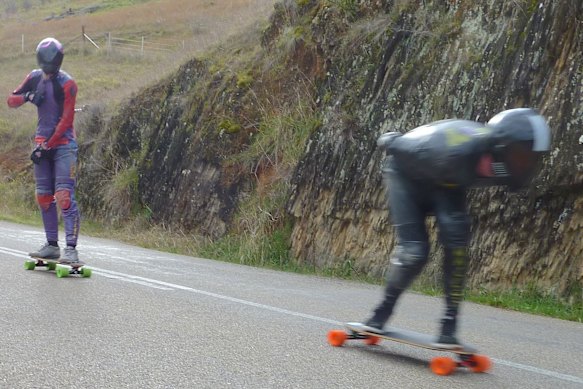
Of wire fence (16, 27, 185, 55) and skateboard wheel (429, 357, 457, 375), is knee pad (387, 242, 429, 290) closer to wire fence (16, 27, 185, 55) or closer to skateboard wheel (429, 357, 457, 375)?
skateboard wheel (429, 357, 457, 375)

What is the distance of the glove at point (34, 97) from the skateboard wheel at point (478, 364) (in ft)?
18.9

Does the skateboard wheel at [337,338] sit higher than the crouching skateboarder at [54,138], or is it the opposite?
the crouching skateboarder at [54,138]

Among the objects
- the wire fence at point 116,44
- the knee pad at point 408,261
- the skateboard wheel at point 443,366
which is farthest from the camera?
the wire fence at point 116,44

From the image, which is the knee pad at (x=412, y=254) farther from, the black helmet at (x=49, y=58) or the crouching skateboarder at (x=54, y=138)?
the black helmet at (x=49, y=58)

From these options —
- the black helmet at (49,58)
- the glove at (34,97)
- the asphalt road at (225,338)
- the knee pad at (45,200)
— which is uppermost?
the black helmet at (49,58)

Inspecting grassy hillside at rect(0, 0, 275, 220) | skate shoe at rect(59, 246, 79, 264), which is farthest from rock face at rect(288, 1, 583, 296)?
grassy hillside at rect(0, 0, 275, 220)

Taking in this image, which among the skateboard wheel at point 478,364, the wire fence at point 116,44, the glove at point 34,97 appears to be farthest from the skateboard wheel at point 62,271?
the wire fence at point 116,44

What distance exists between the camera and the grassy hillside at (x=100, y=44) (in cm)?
2381

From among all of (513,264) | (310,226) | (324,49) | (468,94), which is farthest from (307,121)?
(513,264)

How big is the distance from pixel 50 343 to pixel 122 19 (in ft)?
183

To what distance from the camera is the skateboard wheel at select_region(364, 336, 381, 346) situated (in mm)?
5730

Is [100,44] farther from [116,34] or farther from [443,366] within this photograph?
[443,366]

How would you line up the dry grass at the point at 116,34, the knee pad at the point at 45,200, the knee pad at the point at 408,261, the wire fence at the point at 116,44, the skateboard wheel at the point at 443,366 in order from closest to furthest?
1. the skateboard wheel at the point at 443,366
2. the knee pad at the point at 408,261
3. the knee pad at the point at 45,200
4. the dry grass at the point at 116,34
5. the wire fence at the point at 116,44

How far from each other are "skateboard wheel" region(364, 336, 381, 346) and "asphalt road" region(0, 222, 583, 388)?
0.04m
